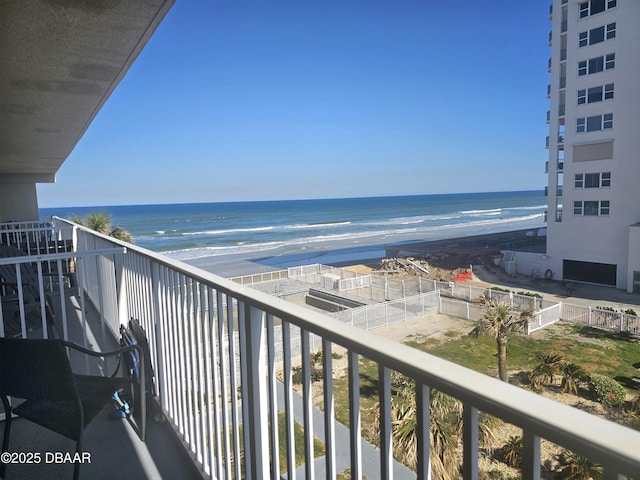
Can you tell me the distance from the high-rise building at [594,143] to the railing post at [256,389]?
22.2m

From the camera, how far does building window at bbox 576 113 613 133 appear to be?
773 inches

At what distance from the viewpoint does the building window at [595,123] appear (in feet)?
64.4

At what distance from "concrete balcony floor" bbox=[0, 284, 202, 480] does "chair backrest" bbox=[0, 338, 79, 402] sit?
19.9 inches

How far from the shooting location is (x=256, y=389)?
1331mm

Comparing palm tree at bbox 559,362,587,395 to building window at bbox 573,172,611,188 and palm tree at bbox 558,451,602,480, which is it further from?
building window at bbox 573,172,611,188

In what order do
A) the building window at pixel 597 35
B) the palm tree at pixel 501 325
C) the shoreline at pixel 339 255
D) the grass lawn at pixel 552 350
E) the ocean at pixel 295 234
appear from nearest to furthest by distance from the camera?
the palm tree at pixel 501 325 → the grass lawn at pixel 552 350 → the building window at pixel 597 35 → the shoreline at pixel 339 255 → the ocean at pixel 295 234

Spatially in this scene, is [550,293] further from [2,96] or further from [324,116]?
[324,116]

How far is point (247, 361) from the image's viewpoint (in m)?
1.35

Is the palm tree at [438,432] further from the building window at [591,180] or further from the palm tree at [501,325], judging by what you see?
the building window at [591,180]

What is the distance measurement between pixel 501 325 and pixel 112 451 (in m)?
10.2

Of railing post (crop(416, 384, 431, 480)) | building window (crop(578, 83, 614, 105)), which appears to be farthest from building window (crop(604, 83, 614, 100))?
railing post (crop(416, 384, 431, 480))

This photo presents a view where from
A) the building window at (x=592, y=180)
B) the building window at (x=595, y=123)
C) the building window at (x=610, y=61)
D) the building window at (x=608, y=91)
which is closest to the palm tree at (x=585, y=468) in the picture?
the building window at (x=592, y=180)

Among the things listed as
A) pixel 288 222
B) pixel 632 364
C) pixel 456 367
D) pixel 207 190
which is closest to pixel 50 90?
pixel 456 367

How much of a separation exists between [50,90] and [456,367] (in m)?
3.74
